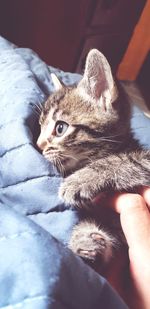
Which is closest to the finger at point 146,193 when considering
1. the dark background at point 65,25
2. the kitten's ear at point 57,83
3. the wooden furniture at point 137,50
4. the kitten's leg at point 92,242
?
the kitten's leg at point 92,242

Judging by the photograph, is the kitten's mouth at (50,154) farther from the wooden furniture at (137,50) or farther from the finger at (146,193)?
the wooden furniture at (137,50)

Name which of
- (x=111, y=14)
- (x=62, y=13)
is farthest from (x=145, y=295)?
(x=111, y=14)

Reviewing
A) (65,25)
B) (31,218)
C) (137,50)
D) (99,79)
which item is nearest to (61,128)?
(99,79)

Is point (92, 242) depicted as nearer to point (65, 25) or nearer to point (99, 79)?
point (99, 79)

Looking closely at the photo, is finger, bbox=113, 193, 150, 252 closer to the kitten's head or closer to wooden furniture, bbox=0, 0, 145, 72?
the kitten's head

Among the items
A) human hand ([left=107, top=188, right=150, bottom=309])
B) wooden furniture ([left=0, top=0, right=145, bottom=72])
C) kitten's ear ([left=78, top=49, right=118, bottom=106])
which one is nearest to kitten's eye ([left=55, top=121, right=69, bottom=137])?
kitten's ear ([left=78, top=49, right=118, bottom=106])

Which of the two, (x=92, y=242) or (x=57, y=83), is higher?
(x=57, y=83)
